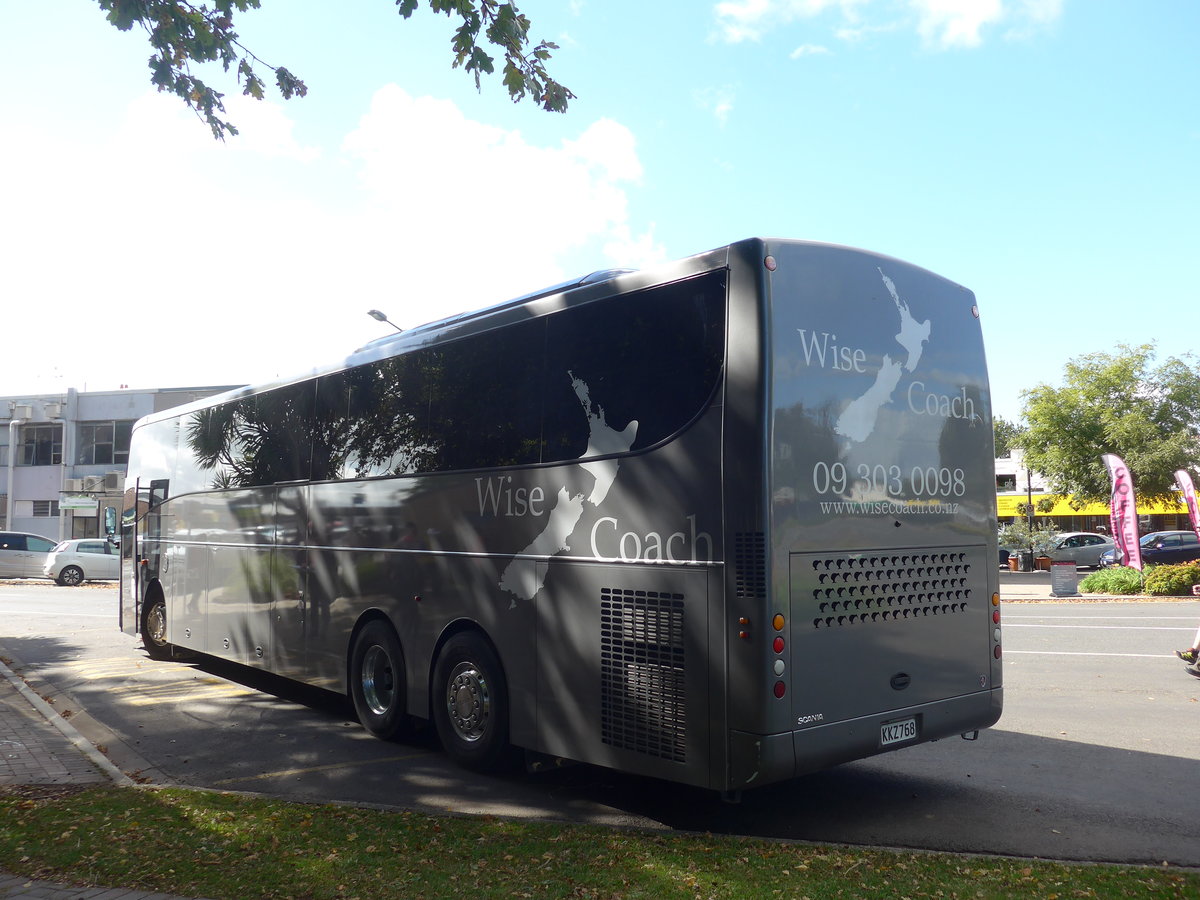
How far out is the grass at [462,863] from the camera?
16.0 ft

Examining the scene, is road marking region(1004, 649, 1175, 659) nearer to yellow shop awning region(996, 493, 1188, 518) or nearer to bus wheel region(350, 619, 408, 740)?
bus wheel region(350, 619, 408, 740)

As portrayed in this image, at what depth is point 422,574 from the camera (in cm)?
825

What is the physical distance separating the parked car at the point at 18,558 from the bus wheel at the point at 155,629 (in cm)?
2543

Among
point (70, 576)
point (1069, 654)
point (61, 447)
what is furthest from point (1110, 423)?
point (61, 447)

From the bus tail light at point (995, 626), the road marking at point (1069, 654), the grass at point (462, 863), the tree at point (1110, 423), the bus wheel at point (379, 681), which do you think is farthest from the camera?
the tree at point (1110, 423)

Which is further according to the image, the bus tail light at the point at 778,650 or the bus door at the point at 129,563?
the bus door at the point at 129,563

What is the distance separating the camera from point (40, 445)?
5425 centimetres

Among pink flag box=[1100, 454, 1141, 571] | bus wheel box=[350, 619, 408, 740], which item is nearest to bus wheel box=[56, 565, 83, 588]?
bus wheel box=[350, 619, 408, 740]

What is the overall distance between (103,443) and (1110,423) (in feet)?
171

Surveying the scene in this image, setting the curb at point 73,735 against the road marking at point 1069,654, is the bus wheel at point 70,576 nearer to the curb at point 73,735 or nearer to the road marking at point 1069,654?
the curb at point 73,735

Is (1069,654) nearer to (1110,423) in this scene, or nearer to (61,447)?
(1110,423)

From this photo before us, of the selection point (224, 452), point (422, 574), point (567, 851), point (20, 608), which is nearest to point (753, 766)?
point (567, 851)

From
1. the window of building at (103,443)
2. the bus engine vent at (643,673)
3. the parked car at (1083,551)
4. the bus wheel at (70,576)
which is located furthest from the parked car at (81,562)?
the parked car at (1083,551)

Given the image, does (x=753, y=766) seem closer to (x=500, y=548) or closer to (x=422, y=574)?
(x=500, y=548)
